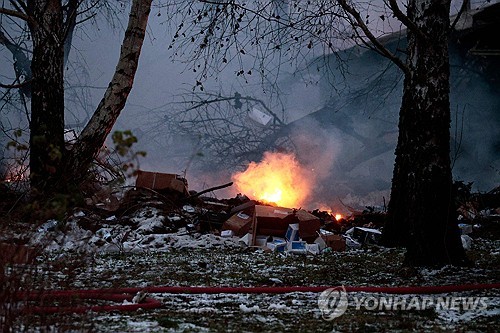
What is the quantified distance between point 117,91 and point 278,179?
698 cm

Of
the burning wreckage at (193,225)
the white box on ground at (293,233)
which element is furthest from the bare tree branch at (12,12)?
the white box on ground at (293,233)

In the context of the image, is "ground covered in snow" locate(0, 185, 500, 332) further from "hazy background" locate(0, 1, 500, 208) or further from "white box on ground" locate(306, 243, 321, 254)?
"hazy background" locate(0, 1, 500, 208)

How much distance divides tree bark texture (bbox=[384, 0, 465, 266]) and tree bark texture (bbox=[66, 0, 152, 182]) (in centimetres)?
374

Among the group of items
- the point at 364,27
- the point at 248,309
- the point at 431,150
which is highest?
the point at 364,27

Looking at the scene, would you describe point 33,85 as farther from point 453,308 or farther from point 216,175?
point 216,175

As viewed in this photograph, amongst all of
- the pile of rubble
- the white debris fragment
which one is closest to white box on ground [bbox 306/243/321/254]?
the pile of rubble

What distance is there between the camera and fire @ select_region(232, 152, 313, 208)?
1356 cm

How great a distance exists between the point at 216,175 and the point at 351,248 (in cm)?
940

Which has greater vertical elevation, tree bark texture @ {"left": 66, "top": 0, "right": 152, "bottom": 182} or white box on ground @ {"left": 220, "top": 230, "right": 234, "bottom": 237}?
tree bark texture @ {"left": 66, "top": 0, "right": 152, "bottom": 182}

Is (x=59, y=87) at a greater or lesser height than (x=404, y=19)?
greater

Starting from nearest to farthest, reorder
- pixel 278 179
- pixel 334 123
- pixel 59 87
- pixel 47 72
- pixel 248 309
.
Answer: pixel 248 309, pixel 47 72, pixel 59 87, pixel 278 179, pixel 334 123

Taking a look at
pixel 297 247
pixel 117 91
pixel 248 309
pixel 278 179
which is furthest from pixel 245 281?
pixel 278 179

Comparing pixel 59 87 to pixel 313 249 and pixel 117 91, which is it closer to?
pixel 117 91

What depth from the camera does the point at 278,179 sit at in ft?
46.2
